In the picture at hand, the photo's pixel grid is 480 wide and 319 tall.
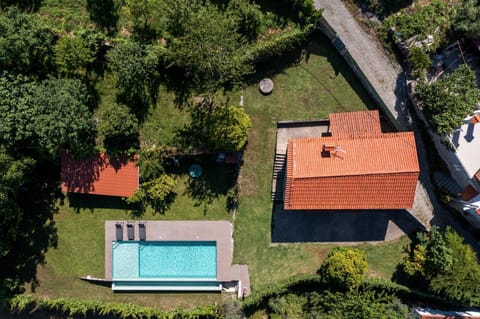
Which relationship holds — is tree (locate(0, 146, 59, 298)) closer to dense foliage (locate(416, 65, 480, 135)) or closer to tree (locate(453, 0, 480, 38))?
dense foliage (locate(416, 65, 480, 135))

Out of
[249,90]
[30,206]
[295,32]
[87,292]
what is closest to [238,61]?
[249,90]

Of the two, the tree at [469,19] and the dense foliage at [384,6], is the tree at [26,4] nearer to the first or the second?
the dense foliage at [384,6]

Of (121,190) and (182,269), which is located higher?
(121,190)

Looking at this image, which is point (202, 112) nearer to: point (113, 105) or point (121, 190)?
point (113, 105)

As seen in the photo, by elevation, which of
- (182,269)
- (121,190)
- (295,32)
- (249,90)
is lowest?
(182,269)

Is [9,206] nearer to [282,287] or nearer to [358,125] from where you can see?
[282,287]

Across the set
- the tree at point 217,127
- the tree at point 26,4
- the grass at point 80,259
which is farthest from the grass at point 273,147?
the tree at point 26,4

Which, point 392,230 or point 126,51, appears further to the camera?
point 392,230
